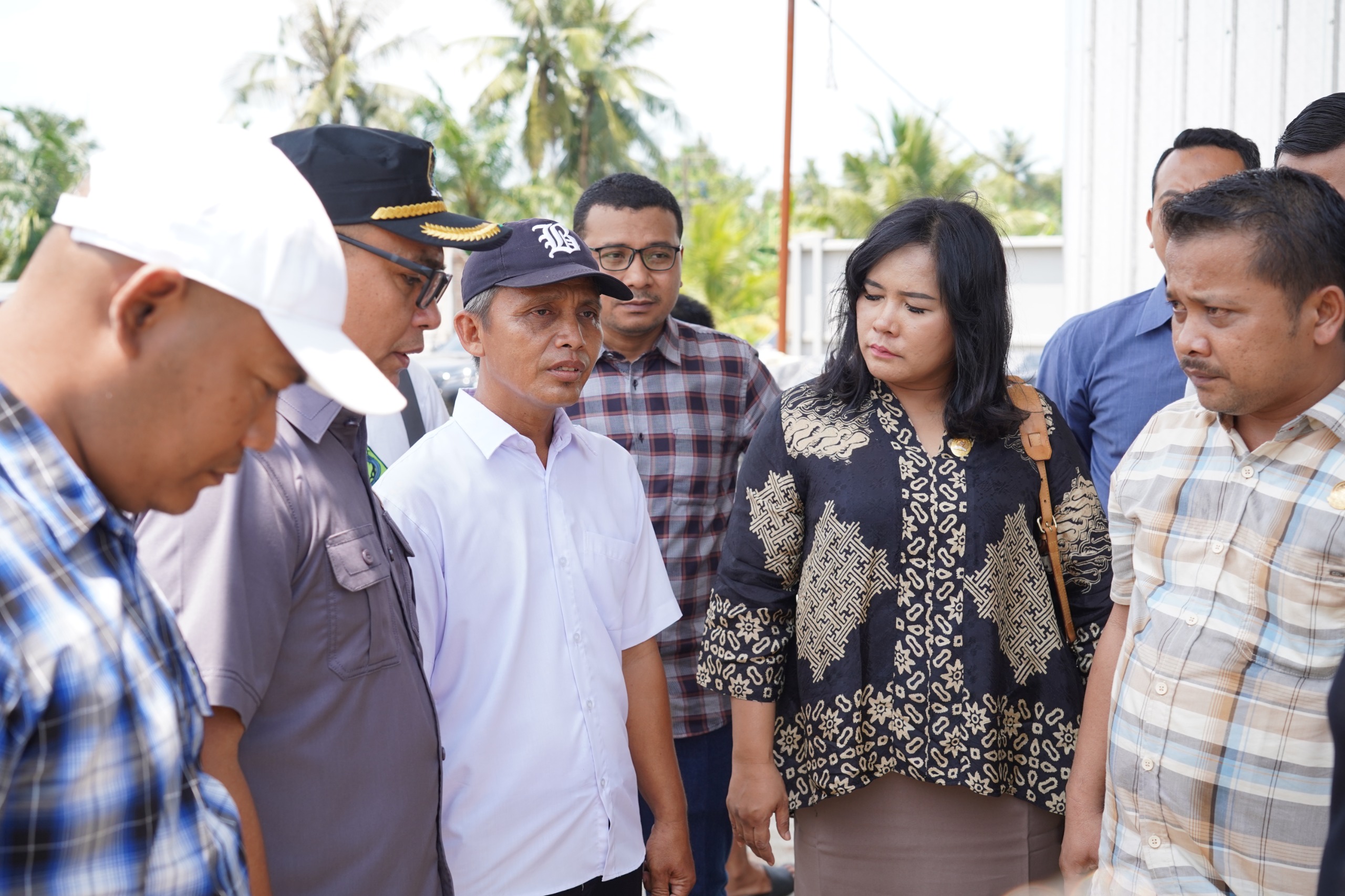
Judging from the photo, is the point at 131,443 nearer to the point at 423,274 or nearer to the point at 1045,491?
the point at 423,274

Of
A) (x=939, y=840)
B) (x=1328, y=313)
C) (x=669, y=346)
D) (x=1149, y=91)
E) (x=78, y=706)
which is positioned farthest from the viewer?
(x=1149, y=91)

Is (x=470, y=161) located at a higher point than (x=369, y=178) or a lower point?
higher

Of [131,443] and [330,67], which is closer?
[131,443]

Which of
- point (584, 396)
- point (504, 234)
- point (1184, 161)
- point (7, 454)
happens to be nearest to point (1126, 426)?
point (1184, 161)

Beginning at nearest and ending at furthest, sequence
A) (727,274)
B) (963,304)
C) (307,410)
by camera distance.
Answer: (307,410)
(963,304)
(727,274)

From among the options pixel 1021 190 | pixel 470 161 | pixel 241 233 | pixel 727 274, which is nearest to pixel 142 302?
pixel 241 233

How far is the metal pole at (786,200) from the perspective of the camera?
14.0m

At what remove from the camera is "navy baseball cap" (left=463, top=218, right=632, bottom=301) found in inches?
89.3

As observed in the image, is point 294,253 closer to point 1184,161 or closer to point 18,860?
point 18,860

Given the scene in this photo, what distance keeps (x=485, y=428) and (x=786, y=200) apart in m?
12.7

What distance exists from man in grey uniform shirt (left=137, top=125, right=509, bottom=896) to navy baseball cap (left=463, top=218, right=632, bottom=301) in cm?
41

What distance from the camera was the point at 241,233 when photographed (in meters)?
1.02

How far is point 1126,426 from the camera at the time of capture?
9.89 ft

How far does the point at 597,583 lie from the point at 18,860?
1.44m
